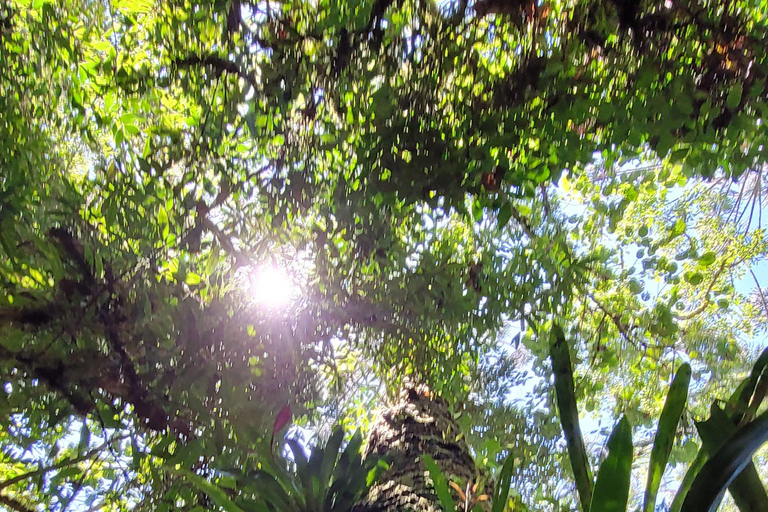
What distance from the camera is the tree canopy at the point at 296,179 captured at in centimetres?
80

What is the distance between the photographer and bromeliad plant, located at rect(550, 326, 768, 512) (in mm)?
593

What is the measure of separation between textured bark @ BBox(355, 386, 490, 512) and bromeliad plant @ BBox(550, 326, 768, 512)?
28cm

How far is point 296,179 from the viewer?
3.01ft

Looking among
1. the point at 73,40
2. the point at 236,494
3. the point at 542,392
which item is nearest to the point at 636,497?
the point at 542,392

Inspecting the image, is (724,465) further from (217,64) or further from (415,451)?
(217,64)

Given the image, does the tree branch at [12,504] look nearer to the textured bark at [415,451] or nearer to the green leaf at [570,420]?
the textured bark at [415,451]

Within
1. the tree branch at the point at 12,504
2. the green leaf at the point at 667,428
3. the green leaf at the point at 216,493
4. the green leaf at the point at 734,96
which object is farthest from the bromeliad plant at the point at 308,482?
the green leaf at the point at 734,96

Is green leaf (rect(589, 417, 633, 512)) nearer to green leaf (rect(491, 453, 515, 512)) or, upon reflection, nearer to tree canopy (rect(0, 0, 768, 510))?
green leaf (rect(491, 453, 515, 512))

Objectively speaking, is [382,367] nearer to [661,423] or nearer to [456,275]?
[456,275]

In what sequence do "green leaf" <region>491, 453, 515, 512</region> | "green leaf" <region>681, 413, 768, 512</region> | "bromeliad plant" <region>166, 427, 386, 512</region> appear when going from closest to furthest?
"green leaf" <region>681, 413, 768, 512</region>, "green leaf" <region>491, 453, 515, 512</region>, "bromeliad plant" <region>166, 427, 386, 512</region>

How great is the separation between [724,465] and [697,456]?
0.43 ft

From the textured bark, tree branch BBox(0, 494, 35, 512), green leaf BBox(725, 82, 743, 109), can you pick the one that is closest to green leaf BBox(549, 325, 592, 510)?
the textured bark

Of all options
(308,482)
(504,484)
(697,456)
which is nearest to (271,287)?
(308,482)

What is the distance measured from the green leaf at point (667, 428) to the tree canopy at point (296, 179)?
32 cm
